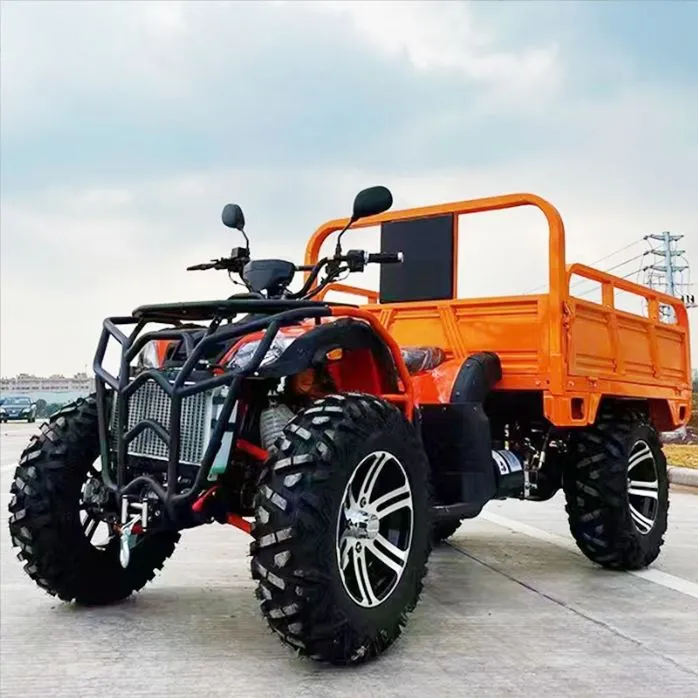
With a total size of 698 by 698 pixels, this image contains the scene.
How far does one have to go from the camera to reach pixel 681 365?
6.70 meters

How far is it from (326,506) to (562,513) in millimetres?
5324

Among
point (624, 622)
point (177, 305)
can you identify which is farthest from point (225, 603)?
point (624, 622)

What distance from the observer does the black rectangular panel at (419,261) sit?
5605 millimetres

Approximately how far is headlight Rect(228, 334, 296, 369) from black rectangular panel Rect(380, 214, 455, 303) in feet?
Result: 7.32

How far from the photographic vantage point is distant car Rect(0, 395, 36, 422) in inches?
1407

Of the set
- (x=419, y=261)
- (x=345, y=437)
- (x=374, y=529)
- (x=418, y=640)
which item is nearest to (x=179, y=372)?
(x=345, y=437)

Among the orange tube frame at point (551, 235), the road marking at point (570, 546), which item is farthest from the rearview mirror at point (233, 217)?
the road marking at point (570, 546)

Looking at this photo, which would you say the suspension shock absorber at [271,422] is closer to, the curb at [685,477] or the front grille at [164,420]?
the front grille at [164,420]

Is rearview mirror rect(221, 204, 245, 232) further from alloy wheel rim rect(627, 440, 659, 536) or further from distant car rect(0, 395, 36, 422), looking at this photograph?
distant car rect(0, 395, 36, 422)

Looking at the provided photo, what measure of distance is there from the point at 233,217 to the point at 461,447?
1.68m

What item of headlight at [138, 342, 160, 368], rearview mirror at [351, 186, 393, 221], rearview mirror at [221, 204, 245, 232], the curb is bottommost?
the curb

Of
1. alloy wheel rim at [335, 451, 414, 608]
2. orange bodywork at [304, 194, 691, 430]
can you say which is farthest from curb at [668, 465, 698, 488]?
alloy wheel rim at [335, 451, 414, 608]

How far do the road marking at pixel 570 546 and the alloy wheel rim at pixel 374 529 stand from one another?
191 cm

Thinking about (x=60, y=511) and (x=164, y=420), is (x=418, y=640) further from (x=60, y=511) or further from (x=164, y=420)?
(x=60, y=511)
